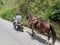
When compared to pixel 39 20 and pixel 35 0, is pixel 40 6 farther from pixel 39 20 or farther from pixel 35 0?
pixel 39 20

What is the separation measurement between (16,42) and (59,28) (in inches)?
169

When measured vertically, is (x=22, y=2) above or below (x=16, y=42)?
below

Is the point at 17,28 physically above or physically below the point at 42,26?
below

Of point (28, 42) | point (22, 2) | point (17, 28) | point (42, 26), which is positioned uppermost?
point (42, 26)

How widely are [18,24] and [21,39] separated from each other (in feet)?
12.8

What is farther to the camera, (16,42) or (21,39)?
(21,39)

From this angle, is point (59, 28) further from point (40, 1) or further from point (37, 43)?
point (40, 1)

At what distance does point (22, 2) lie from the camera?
1210 inches

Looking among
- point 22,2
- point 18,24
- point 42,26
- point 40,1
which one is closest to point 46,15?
point 18,24

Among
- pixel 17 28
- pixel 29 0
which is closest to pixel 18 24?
pixel 17 28

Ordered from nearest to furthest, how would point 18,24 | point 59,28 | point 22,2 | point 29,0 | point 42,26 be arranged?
point 42,26, point 59,28, point 18,24, point 29,0, point 22,2

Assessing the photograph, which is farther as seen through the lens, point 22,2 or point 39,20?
point 22,2

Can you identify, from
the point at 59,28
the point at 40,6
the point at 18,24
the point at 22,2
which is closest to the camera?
the point at 59,28

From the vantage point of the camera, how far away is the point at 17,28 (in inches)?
778
